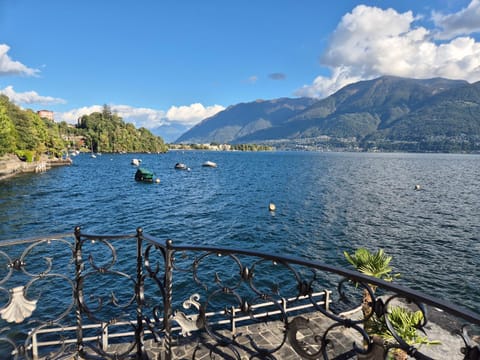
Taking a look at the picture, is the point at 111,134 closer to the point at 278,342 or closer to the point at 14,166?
the point at 14,166

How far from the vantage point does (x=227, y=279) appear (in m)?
16.4

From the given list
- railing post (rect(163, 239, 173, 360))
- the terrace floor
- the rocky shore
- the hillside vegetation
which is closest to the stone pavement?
the terrace floor

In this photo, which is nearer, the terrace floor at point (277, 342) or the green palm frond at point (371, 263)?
the terrace floor at point (277, 342)

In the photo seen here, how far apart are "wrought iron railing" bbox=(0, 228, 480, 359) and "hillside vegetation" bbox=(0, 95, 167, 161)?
61357mm

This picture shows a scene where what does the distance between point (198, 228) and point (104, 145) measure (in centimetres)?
14952

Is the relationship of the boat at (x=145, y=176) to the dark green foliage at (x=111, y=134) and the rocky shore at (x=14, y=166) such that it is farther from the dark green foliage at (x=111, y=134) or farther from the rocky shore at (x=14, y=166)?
the dark green foliage at (x=111, y=134)

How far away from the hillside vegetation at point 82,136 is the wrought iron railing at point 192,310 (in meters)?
61.4

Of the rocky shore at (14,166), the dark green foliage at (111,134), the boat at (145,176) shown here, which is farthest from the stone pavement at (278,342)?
the dark green foliage at (111,134)

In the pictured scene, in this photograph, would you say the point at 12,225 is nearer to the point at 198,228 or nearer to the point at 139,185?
the point at 198,228

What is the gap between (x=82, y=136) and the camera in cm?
15562

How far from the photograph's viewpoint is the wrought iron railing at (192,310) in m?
2.29

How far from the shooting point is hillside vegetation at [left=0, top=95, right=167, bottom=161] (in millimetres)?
66500

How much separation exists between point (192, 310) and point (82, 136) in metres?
169

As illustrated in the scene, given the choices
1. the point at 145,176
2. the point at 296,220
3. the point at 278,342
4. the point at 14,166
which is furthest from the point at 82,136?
the point at 278,342
